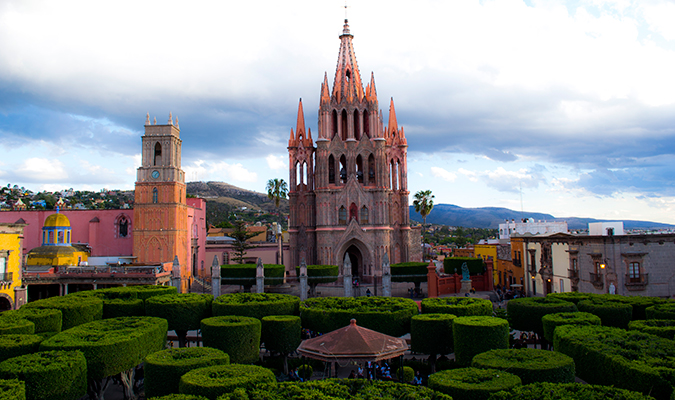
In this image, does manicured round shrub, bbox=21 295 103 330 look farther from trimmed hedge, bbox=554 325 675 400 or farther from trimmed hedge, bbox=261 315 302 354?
trimmed hedge, bbox=554 325 675 400

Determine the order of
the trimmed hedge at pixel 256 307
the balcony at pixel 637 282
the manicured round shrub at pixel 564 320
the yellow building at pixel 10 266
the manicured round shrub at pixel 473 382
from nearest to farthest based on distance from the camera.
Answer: the manicured round shrub at pixel 473 382 → the manicured round shrub at pixel 564 320 → the trimmed hedge at pixel 256 307 → the balcony at pixel 637 282 → the yellow building at pixel 10 266

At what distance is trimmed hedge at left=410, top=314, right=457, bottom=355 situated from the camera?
782 inches

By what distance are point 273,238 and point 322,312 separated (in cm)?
5204

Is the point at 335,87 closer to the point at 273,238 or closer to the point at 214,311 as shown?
the point at 273,238

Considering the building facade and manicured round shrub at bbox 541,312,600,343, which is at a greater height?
the building facade

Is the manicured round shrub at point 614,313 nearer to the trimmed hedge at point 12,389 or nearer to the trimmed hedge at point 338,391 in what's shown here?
the trimmed hedge at point 338,391

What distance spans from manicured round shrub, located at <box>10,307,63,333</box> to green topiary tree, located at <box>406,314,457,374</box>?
16.5 m

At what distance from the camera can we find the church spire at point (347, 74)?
5266cm

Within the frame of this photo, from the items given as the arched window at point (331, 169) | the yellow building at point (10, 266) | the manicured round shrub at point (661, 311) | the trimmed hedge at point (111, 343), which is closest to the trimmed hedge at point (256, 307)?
the trimmed hedge at point (111, 343)

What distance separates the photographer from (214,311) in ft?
76.5

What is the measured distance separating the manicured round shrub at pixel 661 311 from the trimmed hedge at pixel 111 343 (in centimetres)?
2190

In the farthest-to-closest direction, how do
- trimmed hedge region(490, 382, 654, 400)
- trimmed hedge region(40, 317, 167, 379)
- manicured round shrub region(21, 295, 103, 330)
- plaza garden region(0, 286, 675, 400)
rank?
manicured round shrub region(21, 295, 103, 330) < trimmed hedge region(40, 317, 167, 379) < plaza garden region(0, 286, 675, 400) < trimmed hedge region(490, 382, 654, 400)

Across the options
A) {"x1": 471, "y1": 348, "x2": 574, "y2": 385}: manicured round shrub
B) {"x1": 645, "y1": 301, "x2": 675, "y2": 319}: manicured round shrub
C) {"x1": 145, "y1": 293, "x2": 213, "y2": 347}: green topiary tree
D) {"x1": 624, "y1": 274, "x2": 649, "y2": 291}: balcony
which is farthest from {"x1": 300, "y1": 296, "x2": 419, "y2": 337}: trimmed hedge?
{"x1": 624, "y1": 274, "x2": 649, "y2": 291}: balcony

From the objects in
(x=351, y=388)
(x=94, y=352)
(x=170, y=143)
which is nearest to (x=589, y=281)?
(x=351, y=388)
